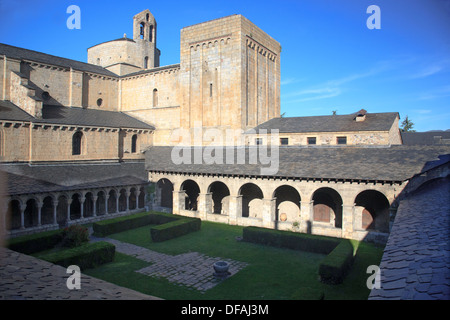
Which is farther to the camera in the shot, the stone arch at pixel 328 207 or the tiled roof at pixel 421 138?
the tiled roof at pixel 421 138

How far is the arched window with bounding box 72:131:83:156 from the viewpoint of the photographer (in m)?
29.6

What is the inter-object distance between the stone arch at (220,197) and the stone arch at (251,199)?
1976 millimetres

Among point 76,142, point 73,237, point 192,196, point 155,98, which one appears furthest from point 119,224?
point 155,98

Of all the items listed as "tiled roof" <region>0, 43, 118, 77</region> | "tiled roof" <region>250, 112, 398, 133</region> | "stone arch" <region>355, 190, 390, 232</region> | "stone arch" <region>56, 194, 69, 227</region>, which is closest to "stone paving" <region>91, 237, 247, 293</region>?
"stone arch" <region>56, 194, 69, 227</region>

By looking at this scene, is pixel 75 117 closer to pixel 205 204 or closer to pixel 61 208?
pixel 61 208

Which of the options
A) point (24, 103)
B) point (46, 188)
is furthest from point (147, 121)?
point (46, 188)

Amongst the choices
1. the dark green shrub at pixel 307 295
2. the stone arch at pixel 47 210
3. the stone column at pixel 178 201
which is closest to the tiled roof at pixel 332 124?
the stone column at pixel 178 201

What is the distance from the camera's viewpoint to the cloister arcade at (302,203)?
2142 cm

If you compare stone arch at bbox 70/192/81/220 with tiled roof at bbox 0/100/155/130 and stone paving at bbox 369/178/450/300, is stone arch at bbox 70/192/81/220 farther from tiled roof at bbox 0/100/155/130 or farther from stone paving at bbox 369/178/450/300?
stone paving at bbox 369/178/450/300

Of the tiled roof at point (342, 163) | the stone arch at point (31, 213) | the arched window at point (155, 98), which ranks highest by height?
the arched window at point (155, 98)

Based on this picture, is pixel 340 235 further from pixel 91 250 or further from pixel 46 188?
pixel 46 188

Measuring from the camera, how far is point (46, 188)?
2339 centimetres

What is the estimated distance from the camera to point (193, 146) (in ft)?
116

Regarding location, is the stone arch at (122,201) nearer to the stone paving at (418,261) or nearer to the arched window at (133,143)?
the arched window at (133,143)
